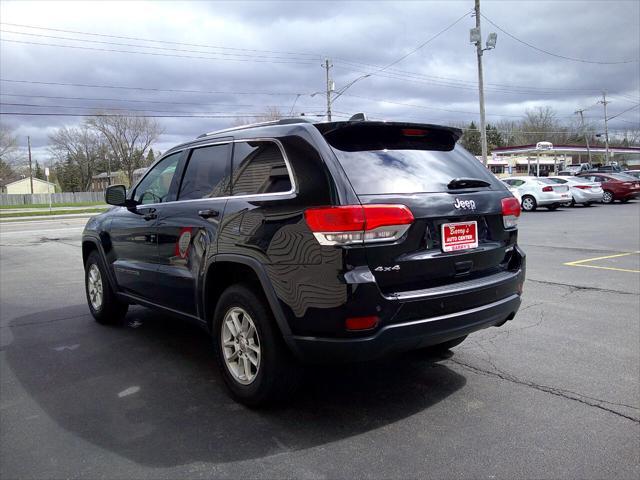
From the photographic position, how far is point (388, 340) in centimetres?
299

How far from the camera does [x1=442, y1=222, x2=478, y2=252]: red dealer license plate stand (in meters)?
3.24

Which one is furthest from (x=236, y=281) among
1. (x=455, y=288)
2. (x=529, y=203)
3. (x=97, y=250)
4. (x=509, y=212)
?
(x=529, y=203)

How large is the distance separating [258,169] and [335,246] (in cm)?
97

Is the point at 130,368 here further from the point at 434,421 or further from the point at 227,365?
the point at 434,421

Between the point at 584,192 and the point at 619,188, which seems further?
the point at 619,188

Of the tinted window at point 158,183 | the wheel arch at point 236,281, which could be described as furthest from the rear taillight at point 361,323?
the tinted window at point 158,183

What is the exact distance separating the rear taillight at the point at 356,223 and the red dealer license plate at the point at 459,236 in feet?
1.20

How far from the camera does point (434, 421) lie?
3305 mm

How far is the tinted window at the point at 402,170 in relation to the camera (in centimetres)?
314

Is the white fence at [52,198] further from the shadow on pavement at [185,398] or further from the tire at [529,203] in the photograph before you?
the shadow on pavement at [185,398]

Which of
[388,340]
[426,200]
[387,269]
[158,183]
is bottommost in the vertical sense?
[388,340]

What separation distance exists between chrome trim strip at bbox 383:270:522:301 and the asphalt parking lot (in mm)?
825

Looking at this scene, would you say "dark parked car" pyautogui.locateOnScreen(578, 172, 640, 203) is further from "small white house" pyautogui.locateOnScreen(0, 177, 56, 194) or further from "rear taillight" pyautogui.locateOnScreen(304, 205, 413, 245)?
"small white house" pyautogui.locateOnScreen(0, 177, 56, 194)

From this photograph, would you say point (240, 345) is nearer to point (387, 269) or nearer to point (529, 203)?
point (387, 269)
